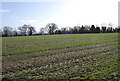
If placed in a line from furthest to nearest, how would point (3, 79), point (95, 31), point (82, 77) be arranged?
1. point (95, 31)
2. point (3, 79)
3. point (82, 77)

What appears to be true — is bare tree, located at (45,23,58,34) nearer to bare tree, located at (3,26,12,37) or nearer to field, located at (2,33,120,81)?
bare tree, located at (3,26,12,37)

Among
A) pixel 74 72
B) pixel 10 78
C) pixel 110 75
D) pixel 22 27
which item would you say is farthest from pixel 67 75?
pixel 22 27

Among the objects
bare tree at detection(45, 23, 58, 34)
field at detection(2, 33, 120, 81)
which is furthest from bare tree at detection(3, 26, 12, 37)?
field at detection(2, 33, 120, 81)

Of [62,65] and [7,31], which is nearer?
[62,65]

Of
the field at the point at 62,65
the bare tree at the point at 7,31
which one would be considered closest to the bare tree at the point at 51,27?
the bare tree at the point at 7,31

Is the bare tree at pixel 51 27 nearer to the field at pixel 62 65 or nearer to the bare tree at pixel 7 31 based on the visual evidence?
the bare tree at pixel 7 31

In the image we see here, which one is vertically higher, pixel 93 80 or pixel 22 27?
pixel 22 27

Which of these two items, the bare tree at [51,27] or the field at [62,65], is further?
the bare tree at [51,27]

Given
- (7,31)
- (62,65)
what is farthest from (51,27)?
(62,65)

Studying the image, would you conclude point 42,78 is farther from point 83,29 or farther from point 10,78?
point 83,29

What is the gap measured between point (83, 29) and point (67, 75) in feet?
375

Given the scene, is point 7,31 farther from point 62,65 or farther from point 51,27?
point 62,65

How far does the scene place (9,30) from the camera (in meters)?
136

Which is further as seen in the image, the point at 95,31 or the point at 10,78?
the point at 95,31
